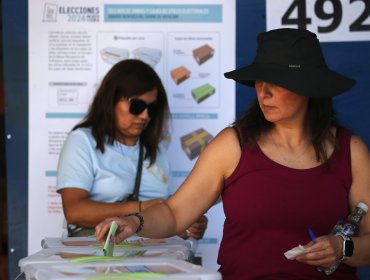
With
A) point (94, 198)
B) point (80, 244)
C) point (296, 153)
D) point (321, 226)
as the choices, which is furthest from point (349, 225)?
point (94, 198)

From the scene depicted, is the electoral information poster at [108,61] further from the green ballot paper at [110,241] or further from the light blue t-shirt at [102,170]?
the green ballot paper at [110,241]

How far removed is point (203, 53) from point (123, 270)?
2286 mm

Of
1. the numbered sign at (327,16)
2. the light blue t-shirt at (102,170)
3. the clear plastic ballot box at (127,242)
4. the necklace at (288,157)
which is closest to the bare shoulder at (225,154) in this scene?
the necklace at (288,157)

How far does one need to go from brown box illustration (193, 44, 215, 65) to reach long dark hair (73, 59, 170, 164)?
0.50 m

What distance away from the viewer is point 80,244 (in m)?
2.65

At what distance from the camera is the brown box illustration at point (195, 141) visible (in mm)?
4203

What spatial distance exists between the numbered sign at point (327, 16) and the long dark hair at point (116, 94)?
35.3 inches

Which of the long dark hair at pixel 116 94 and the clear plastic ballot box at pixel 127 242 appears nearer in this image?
the clear plastic ballot box at pixel 127 242

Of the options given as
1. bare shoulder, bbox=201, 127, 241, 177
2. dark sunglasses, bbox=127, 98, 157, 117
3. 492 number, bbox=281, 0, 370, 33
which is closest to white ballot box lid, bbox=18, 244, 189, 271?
bare shoulder, bbox=201, 127, 241, 177

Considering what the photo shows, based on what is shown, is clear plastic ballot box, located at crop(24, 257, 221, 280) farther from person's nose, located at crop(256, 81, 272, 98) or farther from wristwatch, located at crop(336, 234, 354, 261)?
person's nose, located at crop(256, 81, 272, 98)

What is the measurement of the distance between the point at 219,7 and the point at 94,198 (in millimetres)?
1320

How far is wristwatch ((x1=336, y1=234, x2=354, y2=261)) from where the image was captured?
2414 millimetres

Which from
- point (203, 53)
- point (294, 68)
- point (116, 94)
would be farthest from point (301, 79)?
point (203, 53)

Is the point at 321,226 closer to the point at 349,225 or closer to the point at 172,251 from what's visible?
the point at 349,225
